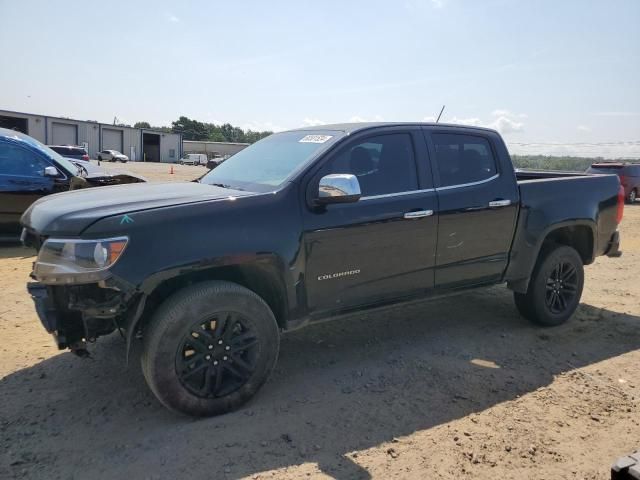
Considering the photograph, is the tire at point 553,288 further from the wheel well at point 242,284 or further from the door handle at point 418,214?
the wheel well at point 242,284

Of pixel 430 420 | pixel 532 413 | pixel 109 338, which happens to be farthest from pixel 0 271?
pixel 532 413

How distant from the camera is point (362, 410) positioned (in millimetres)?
3365

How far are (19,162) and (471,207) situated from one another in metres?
7.22

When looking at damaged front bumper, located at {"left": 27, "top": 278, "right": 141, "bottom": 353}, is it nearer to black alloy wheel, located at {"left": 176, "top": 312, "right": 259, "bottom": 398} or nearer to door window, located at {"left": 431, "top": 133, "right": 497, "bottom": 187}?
black alloy wheel, located at {"left": 176, "top": 312, "right": 259, "bottom": 398}

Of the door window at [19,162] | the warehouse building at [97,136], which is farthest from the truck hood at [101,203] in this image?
the warehouse building at [97,136]

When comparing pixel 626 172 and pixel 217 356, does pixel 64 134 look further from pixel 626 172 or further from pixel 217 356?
pixel 217 356

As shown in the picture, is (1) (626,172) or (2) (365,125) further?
(1) (626,172)

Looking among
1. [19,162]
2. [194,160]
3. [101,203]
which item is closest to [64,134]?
[194,160]

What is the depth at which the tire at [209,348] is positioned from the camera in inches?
119

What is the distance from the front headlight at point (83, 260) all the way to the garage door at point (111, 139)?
65862 mm

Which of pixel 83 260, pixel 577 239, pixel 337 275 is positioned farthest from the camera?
pixel 577 239

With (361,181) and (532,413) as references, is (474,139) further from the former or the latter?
(532,413)

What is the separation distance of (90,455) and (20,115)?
179ft

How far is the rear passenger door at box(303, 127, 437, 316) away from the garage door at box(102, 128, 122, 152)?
6556cm
